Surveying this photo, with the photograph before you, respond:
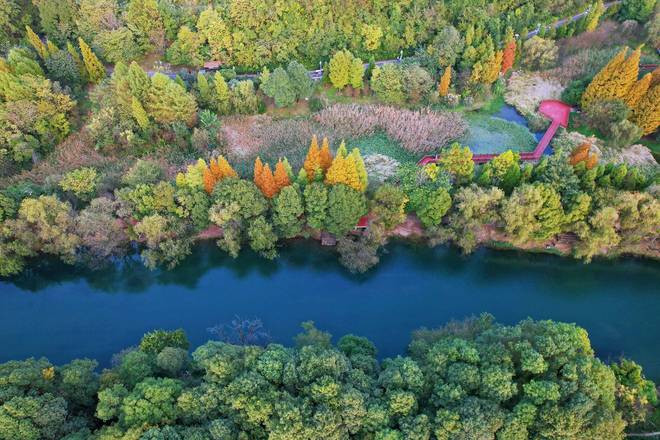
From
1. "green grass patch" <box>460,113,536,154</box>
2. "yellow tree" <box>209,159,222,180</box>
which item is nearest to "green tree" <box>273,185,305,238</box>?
"yellow tree" <box>209,159,222,180</box>

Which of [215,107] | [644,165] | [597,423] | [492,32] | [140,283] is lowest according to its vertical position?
[140,283]

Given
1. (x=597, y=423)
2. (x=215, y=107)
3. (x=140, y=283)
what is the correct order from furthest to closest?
(x=215, y=107)
(x=140, y=283)
(x=597, y=423)

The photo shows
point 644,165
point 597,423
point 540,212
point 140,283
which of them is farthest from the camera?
point 644,165

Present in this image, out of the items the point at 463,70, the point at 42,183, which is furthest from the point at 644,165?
the point at 42,183

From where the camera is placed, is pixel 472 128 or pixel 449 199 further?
pixel 472 128

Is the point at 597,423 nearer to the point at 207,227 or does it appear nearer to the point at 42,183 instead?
the point at 207,227

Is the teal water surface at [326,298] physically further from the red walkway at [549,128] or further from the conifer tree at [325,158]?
the red walkway at [549,128]
